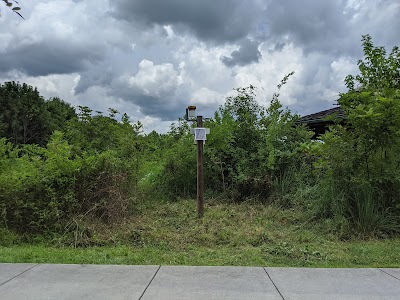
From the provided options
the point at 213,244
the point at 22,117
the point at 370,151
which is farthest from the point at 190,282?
the point at 22,117

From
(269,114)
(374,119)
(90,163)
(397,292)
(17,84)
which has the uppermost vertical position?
(17,84)

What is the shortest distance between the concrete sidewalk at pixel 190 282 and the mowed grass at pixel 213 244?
0.42 metres

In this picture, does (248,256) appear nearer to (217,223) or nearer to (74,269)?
(217,223)

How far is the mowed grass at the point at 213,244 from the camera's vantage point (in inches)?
230

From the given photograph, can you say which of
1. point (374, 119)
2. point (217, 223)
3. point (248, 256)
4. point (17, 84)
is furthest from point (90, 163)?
point (17, 84)

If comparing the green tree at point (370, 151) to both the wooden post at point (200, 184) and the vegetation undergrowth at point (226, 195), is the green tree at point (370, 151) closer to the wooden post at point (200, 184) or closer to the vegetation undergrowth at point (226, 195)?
the vegetation undergrowth at point (226, 195)

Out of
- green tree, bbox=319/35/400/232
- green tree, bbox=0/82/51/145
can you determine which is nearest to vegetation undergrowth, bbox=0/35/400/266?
green tree, bbox=319/35/400/232

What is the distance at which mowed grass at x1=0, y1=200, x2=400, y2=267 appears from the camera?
584 centimetres

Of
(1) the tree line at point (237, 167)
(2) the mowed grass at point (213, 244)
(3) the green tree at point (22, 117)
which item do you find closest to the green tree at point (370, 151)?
(1) the tree line at point (237, 167)

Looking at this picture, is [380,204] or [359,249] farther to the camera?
[380,204]

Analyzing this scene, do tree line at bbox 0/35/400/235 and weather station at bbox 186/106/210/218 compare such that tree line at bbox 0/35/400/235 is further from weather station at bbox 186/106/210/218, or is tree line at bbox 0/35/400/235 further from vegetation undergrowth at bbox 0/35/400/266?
weather station at bbox 186/106/210/218

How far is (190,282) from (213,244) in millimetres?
1995

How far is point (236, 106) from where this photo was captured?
1171 centimetres

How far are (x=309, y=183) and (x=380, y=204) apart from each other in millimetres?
2455
